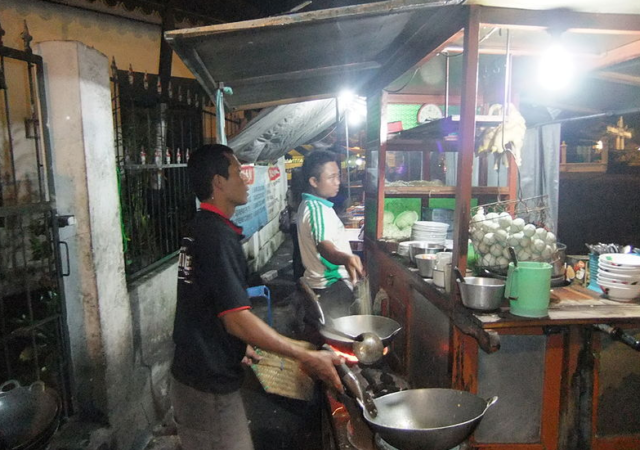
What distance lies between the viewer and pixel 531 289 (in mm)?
2486

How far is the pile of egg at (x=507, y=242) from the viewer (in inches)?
118

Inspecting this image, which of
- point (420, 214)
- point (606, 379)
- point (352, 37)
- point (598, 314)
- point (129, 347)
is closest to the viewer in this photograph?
point (598, 314)

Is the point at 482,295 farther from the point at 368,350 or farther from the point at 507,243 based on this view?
the point at 368,350

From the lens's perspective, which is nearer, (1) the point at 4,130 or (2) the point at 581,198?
(1) the point at 4,130

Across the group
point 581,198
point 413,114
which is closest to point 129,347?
point 413,114

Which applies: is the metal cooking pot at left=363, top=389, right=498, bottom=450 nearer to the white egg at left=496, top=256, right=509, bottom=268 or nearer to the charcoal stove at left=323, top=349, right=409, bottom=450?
the charcoal stove at left=323, top=349, right=409, bottom=450

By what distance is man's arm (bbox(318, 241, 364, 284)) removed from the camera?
4129 millimetres

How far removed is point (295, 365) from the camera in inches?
170

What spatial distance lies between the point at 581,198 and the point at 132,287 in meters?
20.7

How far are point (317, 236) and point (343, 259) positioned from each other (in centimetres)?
40

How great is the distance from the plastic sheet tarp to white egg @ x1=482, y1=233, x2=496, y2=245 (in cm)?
514

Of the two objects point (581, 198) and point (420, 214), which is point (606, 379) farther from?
point (581, 198)

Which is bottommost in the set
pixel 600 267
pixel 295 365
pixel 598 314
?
pixel 295 365

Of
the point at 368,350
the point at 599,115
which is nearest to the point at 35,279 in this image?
the point at 368,350
